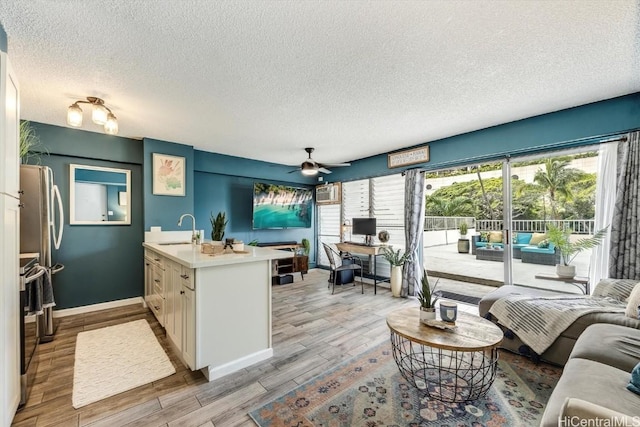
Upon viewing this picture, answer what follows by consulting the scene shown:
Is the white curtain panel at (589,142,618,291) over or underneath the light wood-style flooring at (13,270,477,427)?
over

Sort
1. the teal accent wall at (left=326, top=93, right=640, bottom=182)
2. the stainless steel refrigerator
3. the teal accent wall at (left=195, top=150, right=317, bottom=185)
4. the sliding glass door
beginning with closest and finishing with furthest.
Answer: the stainless steel refrigerator, the teal accent wall at (left=326, top=93, right=640, bottom=182), the sliding glass door, the teal accent wall at (left=195, top=150, right=317, bottom=185)

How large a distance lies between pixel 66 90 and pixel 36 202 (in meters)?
1.13

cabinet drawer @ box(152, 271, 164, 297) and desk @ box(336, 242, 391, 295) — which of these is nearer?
cabinet drawer @ box(152, 271, 164, 297)

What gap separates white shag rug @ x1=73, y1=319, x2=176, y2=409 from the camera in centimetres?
198

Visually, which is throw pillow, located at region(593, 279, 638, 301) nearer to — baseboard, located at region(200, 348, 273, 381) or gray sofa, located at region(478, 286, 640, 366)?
gray sofa, located at region(478, 286, 640, 366)

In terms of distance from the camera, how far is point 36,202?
8.39ft

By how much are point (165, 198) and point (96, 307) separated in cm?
177

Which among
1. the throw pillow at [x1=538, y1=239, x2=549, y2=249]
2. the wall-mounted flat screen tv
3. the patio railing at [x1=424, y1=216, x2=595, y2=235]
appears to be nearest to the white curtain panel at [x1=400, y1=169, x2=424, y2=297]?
the patio railing at [x1=424, y1=216, x2=595, y2=235]

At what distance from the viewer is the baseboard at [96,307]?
3447 mm

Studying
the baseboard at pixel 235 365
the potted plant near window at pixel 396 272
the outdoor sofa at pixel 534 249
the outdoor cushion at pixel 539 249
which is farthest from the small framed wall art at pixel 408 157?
the baseboard at pixel 235 365

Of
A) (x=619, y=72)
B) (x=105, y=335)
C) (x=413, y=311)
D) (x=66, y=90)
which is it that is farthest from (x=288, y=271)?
(x=619, y=72)

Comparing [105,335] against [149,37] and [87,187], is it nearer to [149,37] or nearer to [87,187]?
[87,187]

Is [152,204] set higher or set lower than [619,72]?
lower

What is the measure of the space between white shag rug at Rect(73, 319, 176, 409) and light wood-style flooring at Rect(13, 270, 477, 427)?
66mm
